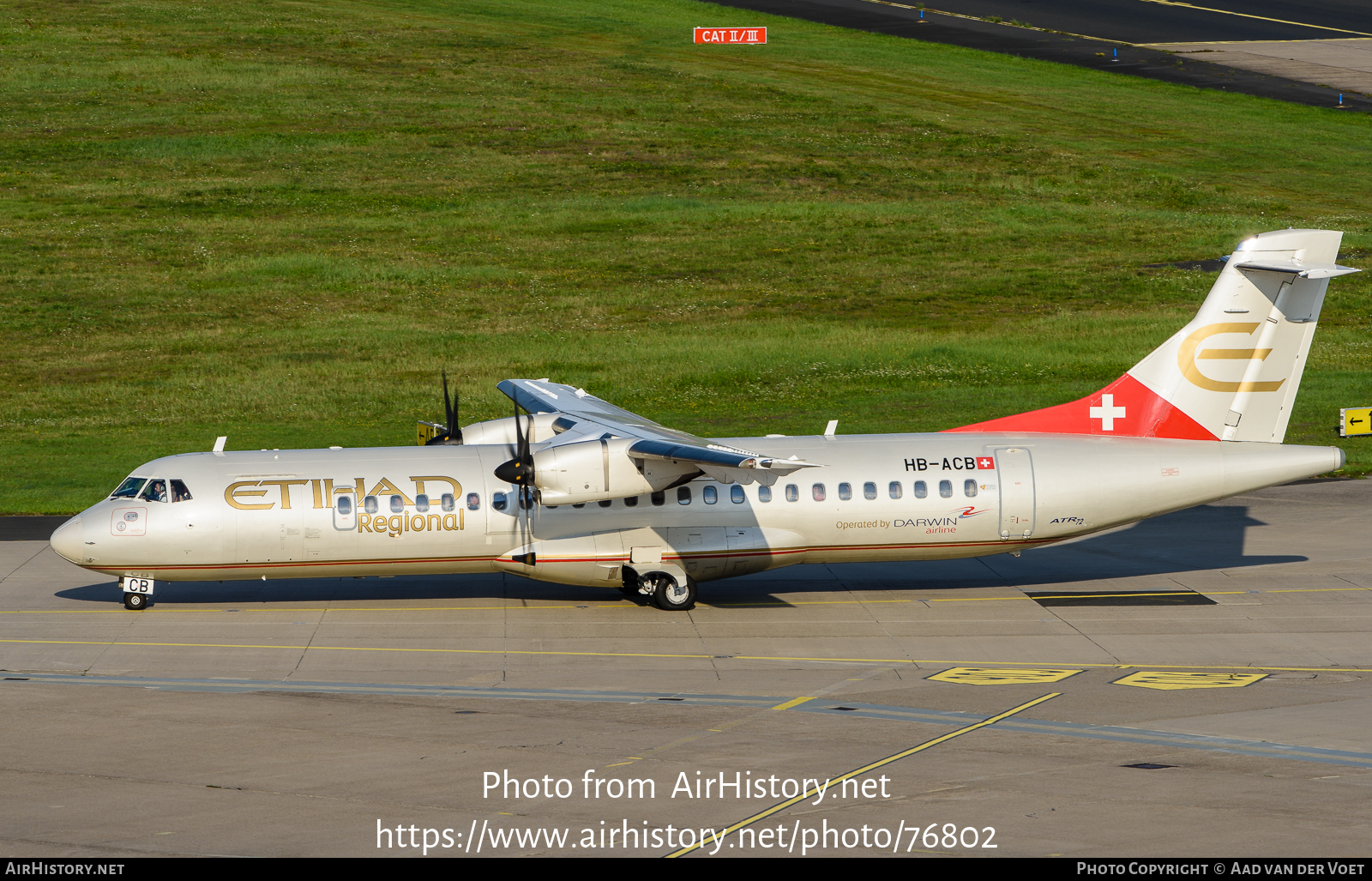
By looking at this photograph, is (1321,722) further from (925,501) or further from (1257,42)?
(1257,42)

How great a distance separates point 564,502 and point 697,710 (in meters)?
5.41

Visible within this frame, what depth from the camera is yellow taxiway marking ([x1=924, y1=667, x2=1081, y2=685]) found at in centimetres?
2281

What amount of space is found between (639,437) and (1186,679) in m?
10.5

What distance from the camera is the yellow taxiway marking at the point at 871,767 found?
15.9 m

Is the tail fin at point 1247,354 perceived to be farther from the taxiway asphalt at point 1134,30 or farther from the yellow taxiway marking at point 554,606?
the taxiway asphalt at point 1134,30

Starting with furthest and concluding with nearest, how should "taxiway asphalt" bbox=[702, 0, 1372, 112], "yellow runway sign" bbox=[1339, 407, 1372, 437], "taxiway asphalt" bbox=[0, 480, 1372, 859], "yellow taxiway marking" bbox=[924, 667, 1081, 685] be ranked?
"taxiway asphalt" bbox=[702, 0, 1372, 112]
"yellow runway sign" bbox=[1339, 407, 1372, 437]
"yellow taxiway marking" bbox=[924, 667, 1081, 685]
"taxiway asphalt" bbox=[0, 480, 1372, 859]

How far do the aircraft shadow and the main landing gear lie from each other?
1.47ft

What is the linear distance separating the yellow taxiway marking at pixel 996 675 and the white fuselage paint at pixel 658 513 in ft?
15.3

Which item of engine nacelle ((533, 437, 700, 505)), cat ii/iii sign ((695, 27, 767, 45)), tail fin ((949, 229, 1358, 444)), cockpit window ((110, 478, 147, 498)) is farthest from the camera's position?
cat ii/iii sign ((695, 27, 767, 45))

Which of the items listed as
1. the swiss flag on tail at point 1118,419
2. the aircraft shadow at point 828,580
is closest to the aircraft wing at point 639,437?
the aircraft shadow at point 828,580

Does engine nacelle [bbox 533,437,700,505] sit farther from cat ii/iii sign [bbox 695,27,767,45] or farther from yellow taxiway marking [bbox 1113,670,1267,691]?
cat ii/iii sign [bbox 695,27,767,45]

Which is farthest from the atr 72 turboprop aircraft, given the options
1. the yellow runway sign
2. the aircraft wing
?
the yellow runway sign

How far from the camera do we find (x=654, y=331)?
5619 centimetres

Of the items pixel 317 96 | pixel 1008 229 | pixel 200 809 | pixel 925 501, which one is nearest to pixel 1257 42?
pixel 1008 229
